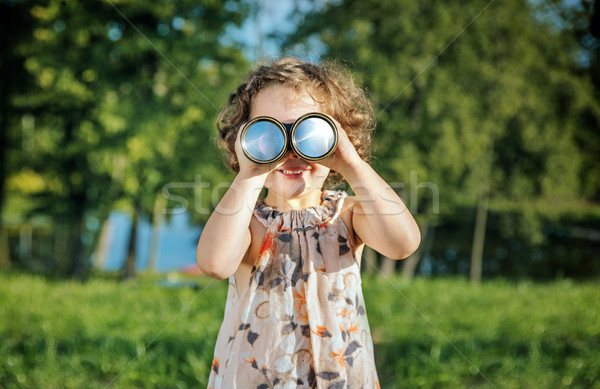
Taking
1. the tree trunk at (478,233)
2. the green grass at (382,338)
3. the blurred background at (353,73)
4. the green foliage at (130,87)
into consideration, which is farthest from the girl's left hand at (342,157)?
the tree trunk at (478,233)

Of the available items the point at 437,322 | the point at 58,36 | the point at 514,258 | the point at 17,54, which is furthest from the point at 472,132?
the point at 17,54

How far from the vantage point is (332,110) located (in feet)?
Result: 5.47

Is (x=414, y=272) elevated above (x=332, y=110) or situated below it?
below

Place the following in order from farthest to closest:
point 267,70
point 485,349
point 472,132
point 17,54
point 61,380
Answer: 1. point 17,54
2. point 472,132
3. point 485,349
4. point 61,380
5. point 267,70

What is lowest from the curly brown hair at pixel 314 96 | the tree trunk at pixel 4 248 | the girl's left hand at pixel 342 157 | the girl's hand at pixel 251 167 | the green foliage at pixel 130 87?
the tree trunk at pixel 4 248

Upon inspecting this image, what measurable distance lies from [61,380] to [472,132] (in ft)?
23.7

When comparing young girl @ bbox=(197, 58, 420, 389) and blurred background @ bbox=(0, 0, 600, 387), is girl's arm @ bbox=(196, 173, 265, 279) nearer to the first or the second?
young girl @ bbox=(197, 58, 420, 389)

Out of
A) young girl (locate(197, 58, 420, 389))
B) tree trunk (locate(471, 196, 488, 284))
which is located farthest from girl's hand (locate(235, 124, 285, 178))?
tree trunk (locate(471, 196, 488, 284))

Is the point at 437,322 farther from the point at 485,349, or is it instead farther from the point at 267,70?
the point at 267,70

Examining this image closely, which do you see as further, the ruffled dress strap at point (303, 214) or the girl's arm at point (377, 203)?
the ruffled dress strap at point (303, 214)

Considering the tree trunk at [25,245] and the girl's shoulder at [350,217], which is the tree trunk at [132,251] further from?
the girl's shoulder at [350,217]

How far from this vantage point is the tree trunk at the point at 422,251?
972 centimetres

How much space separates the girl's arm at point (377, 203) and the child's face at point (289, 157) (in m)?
0.12

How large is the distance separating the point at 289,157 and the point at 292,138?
0.14 metres
